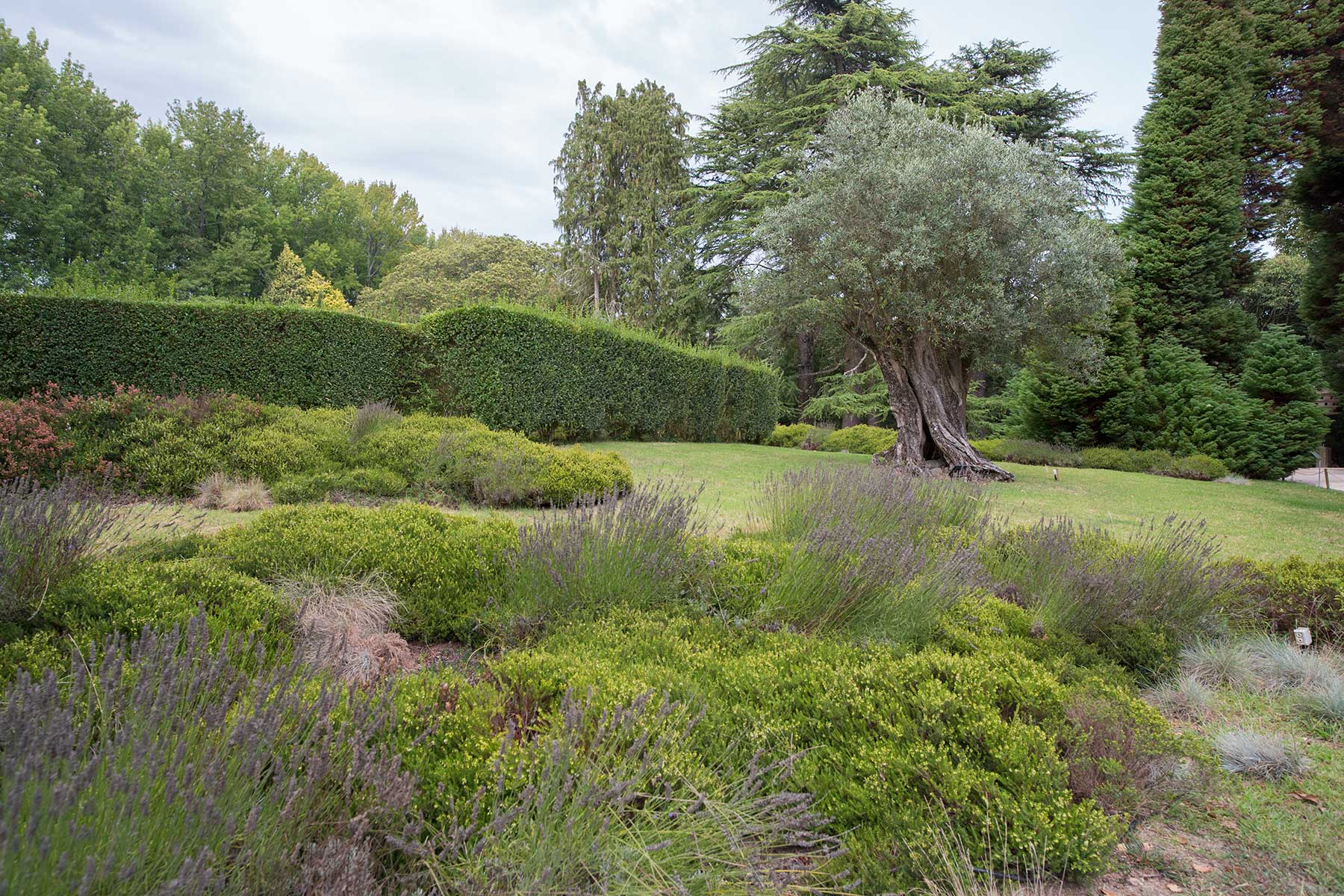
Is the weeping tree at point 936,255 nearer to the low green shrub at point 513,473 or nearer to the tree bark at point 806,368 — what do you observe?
the low green shrub at point 513,473

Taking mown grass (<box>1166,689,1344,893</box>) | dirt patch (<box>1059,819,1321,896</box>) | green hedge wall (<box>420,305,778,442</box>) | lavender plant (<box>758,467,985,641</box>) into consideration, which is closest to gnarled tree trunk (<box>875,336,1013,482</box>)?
green hedge wall (<box>420,305,778,442</box>)

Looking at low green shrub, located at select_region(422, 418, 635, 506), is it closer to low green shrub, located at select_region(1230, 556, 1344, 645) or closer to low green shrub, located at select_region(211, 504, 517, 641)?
low green shrub, located at select_region(211, 504, 517, 641)

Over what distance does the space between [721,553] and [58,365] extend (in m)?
9.14

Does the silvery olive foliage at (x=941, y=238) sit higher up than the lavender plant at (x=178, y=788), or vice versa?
the silvery olive foliage at (x=941, y=238)

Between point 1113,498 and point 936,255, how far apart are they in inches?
189

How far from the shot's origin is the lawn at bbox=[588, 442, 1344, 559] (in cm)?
715

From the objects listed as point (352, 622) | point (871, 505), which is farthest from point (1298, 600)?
point (352, 622)

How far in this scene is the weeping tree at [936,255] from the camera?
1012 cm

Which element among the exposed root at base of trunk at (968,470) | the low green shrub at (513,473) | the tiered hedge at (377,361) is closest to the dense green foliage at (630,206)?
the tiered hedge at (377,361)

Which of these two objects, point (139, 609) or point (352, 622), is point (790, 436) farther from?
point (139, 609)

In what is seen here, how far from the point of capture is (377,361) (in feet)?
34.4

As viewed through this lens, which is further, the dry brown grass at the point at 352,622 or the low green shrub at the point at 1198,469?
the low green shrub at the point at 1198,469

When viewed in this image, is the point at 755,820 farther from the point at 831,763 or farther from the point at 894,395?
the point at 894,395

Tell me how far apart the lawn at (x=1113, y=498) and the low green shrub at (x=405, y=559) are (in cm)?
259
